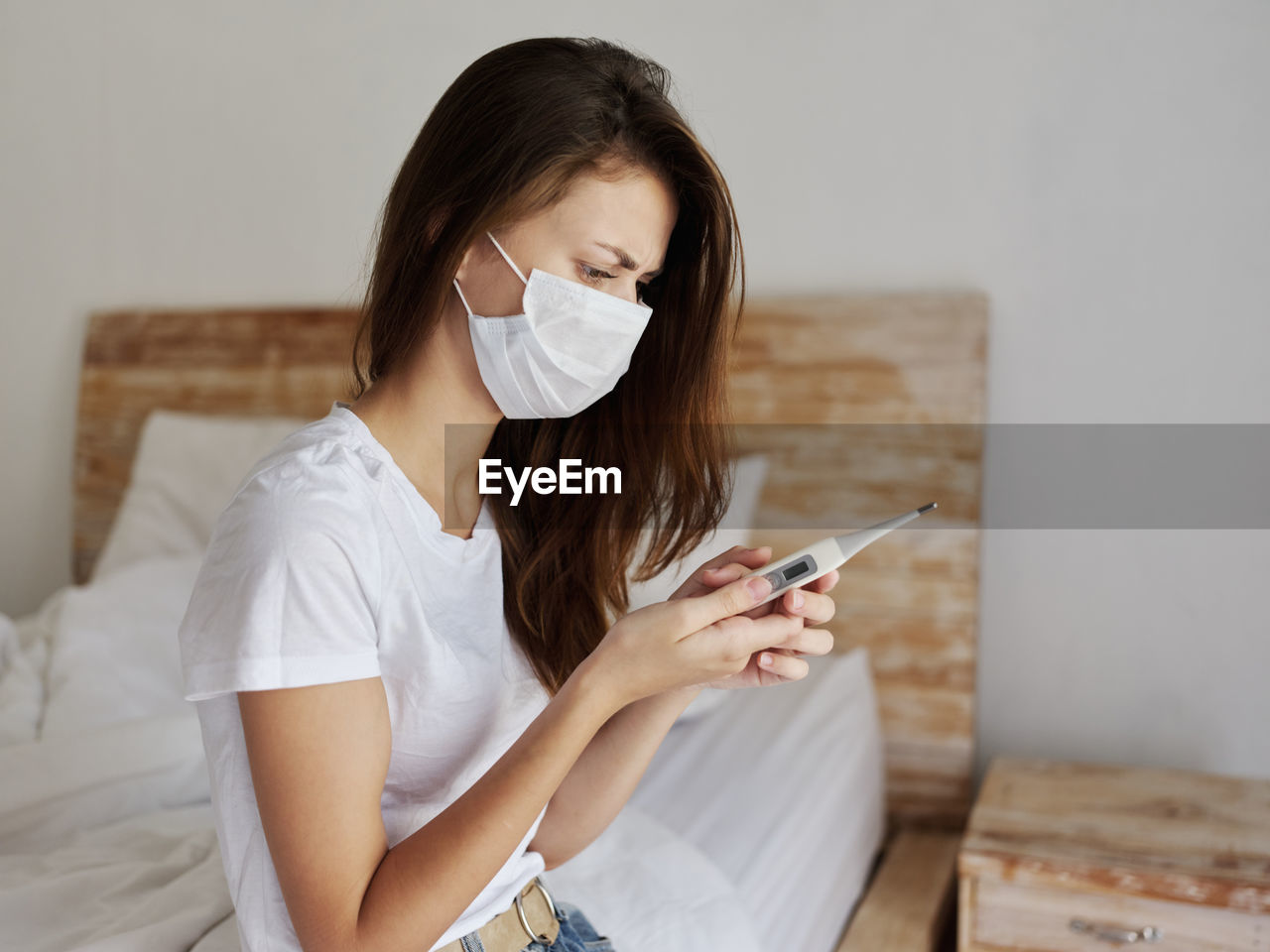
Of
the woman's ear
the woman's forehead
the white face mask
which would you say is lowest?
the white face mask

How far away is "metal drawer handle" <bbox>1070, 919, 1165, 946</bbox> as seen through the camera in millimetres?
1322

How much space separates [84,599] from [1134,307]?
172 cm

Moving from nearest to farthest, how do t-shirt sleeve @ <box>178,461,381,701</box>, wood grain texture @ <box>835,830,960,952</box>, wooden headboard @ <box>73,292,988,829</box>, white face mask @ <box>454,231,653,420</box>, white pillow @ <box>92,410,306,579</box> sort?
t-shirt sleeve @ <box>178,461,381,701</box> → white face mask @ <box>454,231,653,420</box> → wood grain texture @ <box>835,830,960,952</box> → wooden headboard @ <box>73,292,988,829</box> → white pillow @ <box>92,410,306,579</box>

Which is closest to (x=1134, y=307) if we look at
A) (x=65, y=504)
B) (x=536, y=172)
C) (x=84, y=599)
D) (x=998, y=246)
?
(x=998, y=246)

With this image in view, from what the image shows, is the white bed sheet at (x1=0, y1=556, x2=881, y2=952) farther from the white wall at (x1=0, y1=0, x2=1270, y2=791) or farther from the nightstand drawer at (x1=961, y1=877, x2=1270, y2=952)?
the white wall at (x1=0, y1=0, x2=1270, y2=791)

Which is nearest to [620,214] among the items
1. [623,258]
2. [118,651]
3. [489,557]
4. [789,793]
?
[623,258]

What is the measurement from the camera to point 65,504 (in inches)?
97.7

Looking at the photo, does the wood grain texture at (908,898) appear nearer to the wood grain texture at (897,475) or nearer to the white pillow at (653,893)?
the wood grain texture at (897,475)

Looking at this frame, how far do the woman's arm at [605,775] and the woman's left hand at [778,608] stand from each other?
0.08 metres

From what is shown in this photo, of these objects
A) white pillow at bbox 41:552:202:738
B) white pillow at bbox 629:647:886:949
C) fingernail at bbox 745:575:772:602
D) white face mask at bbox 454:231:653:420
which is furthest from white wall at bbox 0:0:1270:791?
fingernail at bbox 745:575:772:602

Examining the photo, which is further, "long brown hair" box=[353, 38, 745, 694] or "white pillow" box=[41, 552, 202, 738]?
"white pillow" box=[41, 552, 202, 738]

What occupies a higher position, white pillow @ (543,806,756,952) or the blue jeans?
the blue jeans

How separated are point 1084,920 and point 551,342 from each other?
3.38 ft

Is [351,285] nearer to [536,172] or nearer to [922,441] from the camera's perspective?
[922,441]
